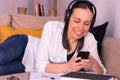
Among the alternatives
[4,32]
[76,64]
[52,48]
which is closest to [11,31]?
[4,32]

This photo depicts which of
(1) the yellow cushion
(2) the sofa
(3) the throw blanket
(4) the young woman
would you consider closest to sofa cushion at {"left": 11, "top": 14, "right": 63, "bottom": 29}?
(2) the sofa

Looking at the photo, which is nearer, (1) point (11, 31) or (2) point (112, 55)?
(2) point (112, 55)

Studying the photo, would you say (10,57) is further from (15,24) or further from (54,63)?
(15,24)

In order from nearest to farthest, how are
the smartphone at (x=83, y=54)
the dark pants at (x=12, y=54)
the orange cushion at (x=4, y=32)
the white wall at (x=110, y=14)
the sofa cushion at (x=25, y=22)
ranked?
the smartphone at (x=83, y=54) < the dark pants at (x=12, y=54) < the white wall at (x=110, y=14) < the orange cushion at (x=4, y=32) < the sofa cushion at (x=25, y=22)

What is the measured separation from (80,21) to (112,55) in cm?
31

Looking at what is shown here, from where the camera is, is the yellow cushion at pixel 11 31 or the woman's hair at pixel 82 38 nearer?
the woman's hair at pixel 82 38

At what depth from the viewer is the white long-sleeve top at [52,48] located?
4.56 ft

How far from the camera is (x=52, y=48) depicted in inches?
56.7

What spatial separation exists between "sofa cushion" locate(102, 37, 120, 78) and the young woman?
0.05 m

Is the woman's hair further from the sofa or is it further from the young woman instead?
the sofa

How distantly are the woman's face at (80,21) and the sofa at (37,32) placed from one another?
0.80ft

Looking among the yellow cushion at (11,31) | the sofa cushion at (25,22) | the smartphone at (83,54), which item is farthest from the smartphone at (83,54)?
the sofa cushion at (25,22)

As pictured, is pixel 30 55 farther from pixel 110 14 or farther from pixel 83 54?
pixel 110 14

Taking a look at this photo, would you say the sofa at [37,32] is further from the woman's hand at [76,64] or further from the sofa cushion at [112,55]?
the woman's hand at [76,64]
